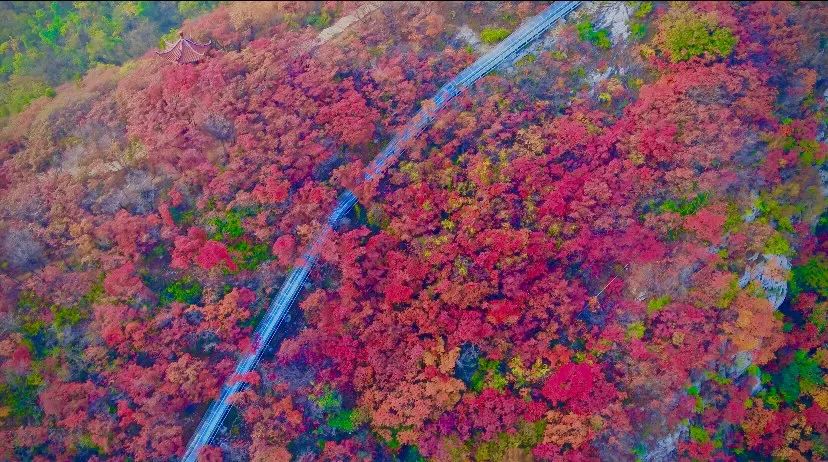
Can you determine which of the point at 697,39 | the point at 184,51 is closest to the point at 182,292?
the point at 184,51

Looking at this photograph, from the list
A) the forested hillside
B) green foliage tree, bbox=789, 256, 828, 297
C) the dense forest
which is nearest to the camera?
A: the dense forest

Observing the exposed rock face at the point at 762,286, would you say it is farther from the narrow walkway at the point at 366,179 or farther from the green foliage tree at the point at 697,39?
the narrow walkway at the point at 366,179

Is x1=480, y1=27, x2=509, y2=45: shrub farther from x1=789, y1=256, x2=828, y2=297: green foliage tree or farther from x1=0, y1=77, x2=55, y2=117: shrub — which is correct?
x1=0, y1=77, x2=55, y2=117: shrub

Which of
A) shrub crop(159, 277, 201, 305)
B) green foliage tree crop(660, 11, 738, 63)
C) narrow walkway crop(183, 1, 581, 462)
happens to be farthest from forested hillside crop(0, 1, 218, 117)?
green foliage tree crop(660, 11, 738, 63)

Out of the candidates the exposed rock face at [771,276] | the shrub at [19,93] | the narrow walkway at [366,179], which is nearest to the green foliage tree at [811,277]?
Answer: the exposed rock face at [771,276]

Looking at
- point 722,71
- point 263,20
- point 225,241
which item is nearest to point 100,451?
point 225,241

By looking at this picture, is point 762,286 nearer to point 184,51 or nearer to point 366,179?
point 366,179

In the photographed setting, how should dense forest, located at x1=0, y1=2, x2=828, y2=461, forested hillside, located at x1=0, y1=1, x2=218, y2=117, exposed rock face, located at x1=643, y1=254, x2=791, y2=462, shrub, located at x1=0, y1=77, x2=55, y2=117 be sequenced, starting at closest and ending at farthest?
dense forest, located at x1=0, y1=2, x2=828, y2=461, exposed rock face, located at x1=643, y1=254, x2=791, y2=462, shrub, located at x1=0, y1=77, x2=55, y2=117, forested hillside, located at x1=0, y1=1, x2=218, y2=117
